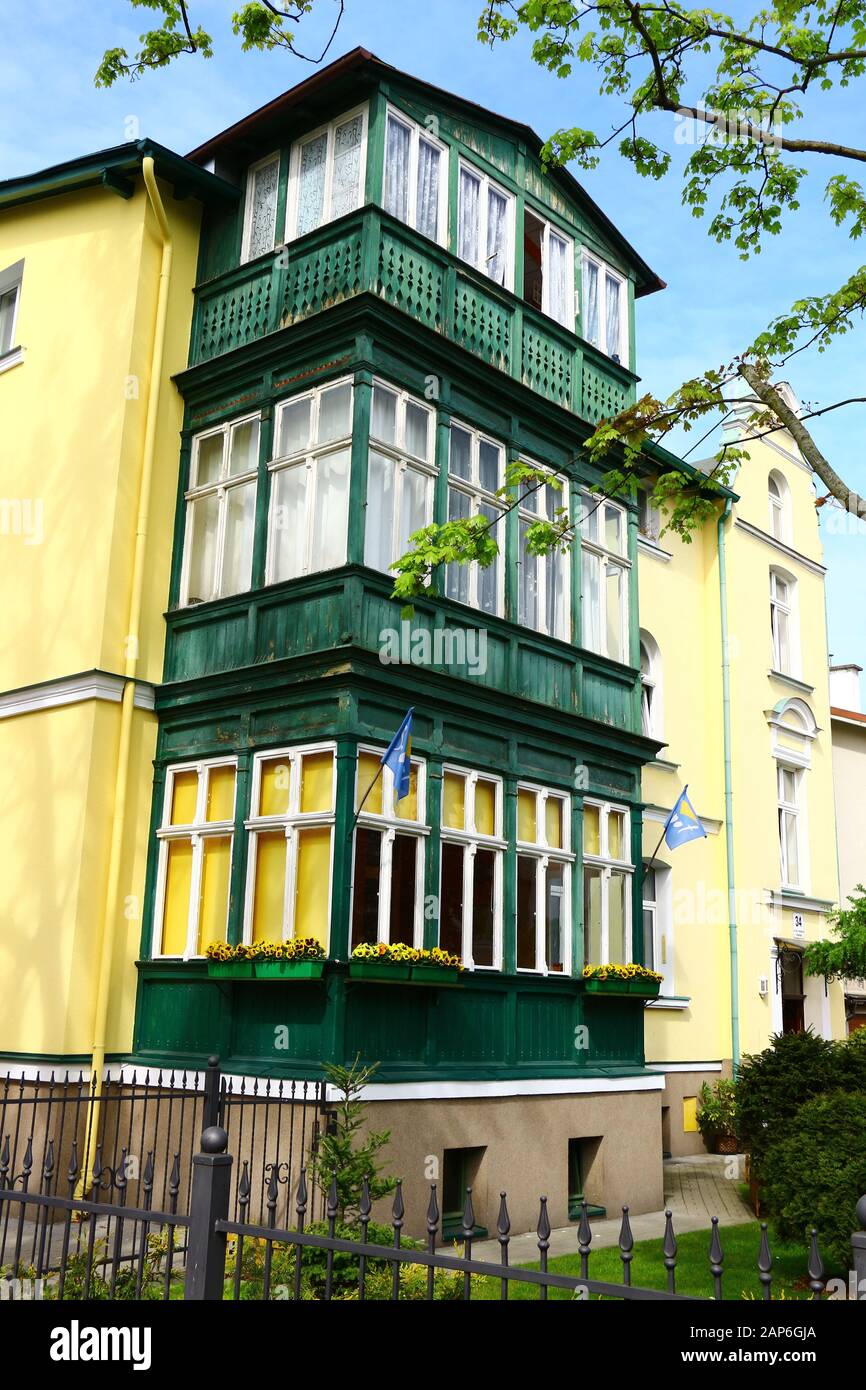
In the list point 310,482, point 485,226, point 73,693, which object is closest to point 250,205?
point 485,226

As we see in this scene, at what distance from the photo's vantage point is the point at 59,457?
48.8 feet

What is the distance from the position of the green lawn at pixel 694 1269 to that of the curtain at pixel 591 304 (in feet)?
36.5

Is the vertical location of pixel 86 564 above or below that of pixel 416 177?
below

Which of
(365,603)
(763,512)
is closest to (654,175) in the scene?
(365,603)

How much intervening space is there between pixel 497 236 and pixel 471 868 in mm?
7801

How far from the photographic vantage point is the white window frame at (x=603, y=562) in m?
16.1

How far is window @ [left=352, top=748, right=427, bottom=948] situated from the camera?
11859 mm

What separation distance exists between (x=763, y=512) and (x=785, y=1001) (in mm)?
8890

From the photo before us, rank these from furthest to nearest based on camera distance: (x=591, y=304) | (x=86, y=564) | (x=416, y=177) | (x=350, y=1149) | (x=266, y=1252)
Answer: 1. (x=591, y=304)
2. (x=416, y=177)
3. (x=86, y=564)
4. (x=350, y=1149)
5. (x=266, y=1252)

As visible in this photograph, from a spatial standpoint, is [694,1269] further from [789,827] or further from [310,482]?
[789,827]

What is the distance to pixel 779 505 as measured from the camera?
24.2 meters

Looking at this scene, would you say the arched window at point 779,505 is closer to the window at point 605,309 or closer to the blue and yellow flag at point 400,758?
the window at point 605,309

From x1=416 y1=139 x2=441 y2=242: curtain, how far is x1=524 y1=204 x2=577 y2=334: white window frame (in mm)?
1867
